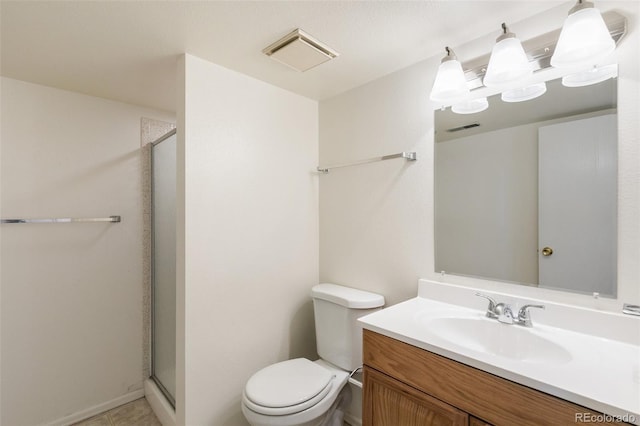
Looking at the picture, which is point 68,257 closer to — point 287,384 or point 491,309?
point 287,384

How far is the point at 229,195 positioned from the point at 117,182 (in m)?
1.03

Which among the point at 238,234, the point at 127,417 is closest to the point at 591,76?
the point at 238,234

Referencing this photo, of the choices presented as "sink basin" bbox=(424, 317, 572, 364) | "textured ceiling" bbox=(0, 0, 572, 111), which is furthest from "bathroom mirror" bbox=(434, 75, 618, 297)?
"textured ceiling" bbox=(0, 0, 572, 111)

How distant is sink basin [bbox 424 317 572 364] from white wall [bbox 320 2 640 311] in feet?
0.66

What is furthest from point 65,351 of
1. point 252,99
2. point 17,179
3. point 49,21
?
point 252,99

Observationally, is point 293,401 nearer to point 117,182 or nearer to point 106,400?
point 106,400

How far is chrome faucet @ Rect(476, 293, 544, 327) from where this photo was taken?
116 cm

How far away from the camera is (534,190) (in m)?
1.26

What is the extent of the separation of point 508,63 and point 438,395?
126 centimetres

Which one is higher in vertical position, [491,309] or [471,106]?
[471,106]

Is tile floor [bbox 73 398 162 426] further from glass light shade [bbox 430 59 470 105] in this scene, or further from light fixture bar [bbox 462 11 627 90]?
light fixture bar [bbox 462 11 627 90]

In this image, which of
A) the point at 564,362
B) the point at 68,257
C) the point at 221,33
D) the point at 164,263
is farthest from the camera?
the point at 164,263

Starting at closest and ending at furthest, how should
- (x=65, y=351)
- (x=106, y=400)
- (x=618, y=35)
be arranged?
(x=618, y=35) < (x=65, y=351) < (x=106, y=400)

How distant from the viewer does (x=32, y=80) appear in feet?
5.79
